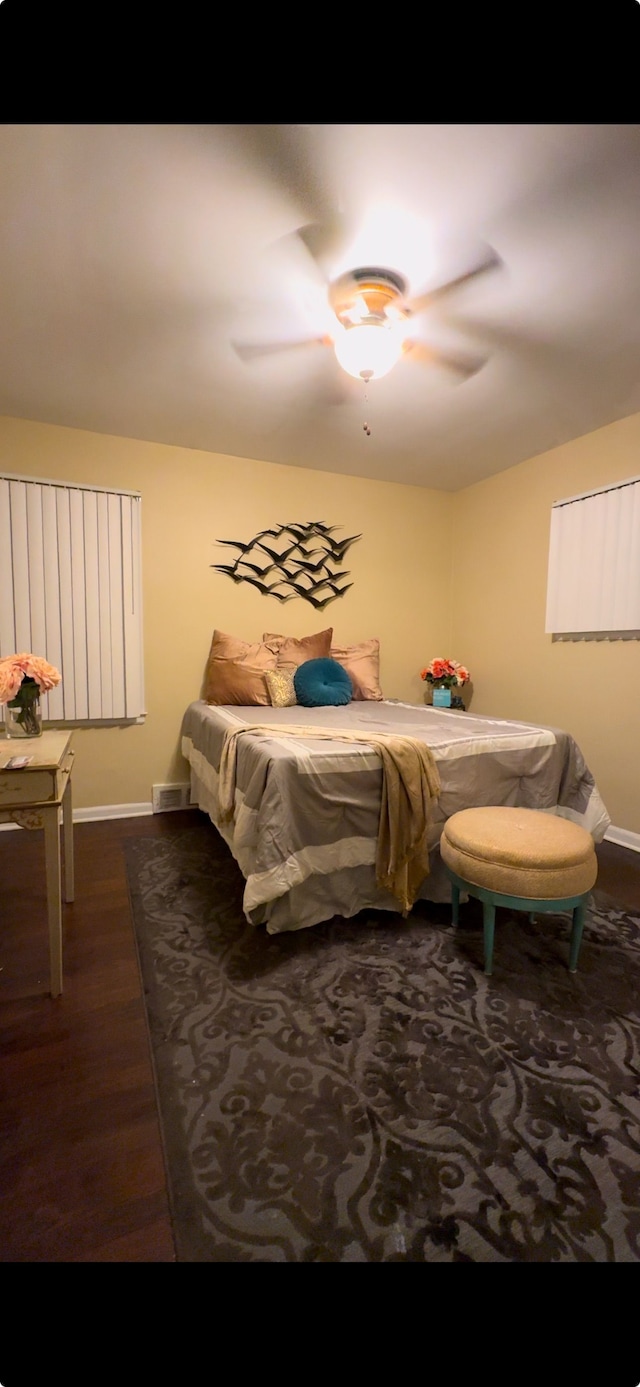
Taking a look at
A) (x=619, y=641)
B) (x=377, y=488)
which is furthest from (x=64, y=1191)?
(x=377, y=488)

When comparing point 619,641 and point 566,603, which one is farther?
point 566,603

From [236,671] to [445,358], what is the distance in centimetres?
199

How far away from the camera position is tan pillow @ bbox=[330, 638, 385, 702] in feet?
11.9

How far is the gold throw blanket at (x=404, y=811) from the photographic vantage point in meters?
1.91

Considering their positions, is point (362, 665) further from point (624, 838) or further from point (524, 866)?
point (524, 866)

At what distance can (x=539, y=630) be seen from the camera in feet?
11.2

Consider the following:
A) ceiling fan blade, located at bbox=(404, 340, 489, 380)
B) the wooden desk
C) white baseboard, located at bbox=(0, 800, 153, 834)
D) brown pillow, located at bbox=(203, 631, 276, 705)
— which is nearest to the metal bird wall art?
brown pillow, located at bbox=(203, 631, 276, 705)

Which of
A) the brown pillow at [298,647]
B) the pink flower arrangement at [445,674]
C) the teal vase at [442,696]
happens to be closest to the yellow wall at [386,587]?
the brown pillow at [298,647]

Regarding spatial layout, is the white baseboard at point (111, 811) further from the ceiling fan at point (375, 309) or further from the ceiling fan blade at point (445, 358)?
the ceiling fan blade at point (445, 358)

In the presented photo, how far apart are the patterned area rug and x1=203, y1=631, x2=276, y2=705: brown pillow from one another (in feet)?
4.80

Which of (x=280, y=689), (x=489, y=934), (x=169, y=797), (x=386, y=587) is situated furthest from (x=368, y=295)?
(x=169, y=797)

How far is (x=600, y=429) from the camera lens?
295 cm
